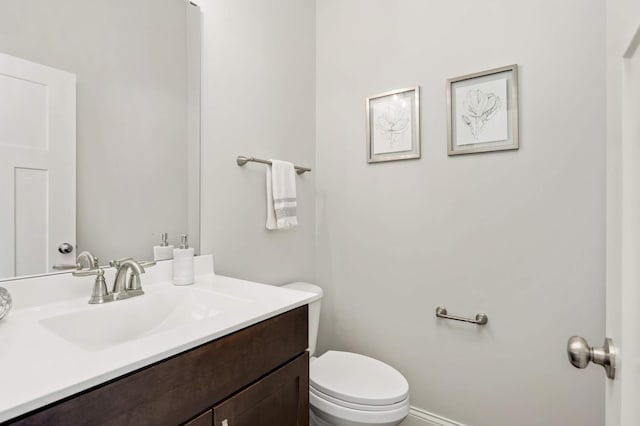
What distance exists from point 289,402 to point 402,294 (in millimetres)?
880

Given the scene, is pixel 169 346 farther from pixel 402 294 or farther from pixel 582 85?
pixel 582 85

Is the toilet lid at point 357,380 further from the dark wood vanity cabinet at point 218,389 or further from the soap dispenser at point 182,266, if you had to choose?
the soap dispenser at point 182,266

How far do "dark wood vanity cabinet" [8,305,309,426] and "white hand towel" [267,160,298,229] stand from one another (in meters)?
0.64

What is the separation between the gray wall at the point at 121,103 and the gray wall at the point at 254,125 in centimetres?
Result: 13

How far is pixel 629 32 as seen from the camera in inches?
16.6

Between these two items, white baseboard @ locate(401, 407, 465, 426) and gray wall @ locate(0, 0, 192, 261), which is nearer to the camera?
gray wall @ locate(0, 0, 192, 261)

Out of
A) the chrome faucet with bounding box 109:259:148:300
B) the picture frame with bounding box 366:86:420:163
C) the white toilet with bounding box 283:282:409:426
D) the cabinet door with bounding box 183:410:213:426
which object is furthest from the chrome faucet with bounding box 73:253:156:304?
the picture frame with bounding box 366:86:420:163

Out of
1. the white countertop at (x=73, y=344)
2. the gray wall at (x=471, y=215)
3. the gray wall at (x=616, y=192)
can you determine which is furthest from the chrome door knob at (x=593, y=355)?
the gray wall at (x=471, y=215)

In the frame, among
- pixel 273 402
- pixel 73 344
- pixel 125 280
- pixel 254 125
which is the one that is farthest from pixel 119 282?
pixel 254 125

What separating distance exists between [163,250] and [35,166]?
0.45m

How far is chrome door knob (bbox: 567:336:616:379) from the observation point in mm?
490

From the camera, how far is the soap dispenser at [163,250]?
3.72 feet

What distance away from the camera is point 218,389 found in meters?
0.72

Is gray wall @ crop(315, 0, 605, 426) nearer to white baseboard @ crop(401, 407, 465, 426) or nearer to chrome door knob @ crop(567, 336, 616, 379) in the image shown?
white baseboard @ crop(401, 407, 465, 426)
